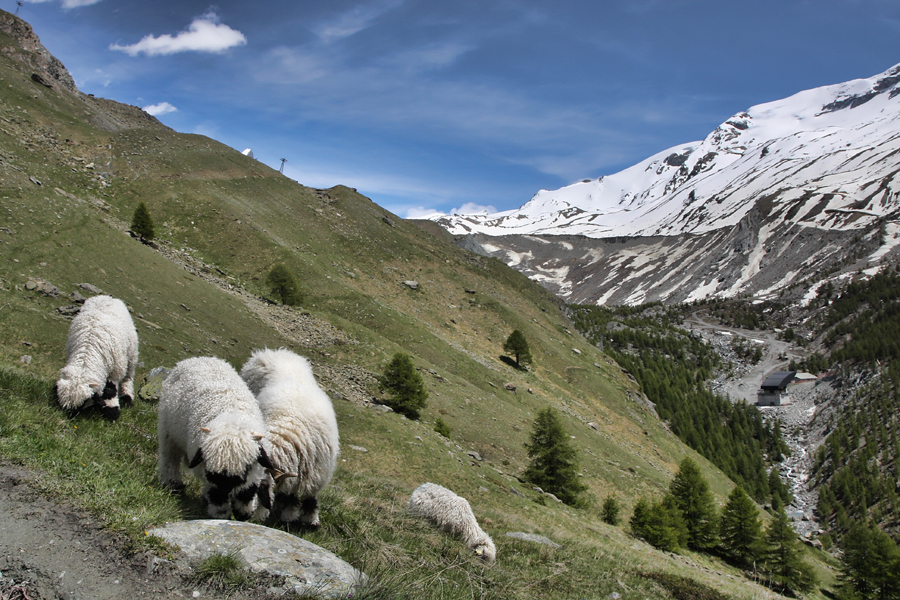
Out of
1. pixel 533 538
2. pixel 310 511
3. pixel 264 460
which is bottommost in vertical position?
pixel 533 538

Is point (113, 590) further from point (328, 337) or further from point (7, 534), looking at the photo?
point (328, 337)

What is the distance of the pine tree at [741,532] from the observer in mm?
38875

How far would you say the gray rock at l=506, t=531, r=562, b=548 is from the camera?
1211 cm

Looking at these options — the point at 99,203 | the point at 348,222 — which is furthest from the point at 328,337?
the point at 348,222

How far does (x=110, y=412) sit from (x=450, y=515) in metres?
7.85

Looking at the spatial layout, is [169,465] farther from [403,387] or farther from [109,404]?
[403,387]

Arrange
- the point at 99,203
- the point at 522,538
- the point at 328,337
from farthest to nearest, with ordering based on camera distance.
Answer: the point at 99,203 < the point at 328,337 < the point at 522,538

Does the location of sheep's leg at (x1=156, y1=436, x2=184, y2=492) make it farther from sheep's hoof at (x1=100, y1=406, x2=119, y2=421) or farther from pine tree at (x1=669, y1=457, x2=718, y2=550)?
pine tree at (x1=669, y1=457, x2=718, y2=550)

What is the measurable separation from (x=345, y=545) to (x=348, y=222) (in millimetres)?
61362

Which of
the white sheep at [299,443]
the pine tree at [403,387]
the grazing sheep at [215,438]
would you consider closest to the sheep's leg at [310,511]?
the white sheep at [299,443]

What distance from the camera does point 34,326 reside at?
16.4 m

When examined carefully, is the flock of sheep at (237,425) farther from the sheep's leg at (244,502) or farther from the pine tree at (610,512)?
the pine tree at (610,512)

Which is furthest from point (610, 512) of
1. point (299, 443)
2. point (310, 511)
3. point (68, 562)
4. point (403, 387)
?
point (68, 562)

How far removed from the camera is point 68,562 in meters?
4.09
